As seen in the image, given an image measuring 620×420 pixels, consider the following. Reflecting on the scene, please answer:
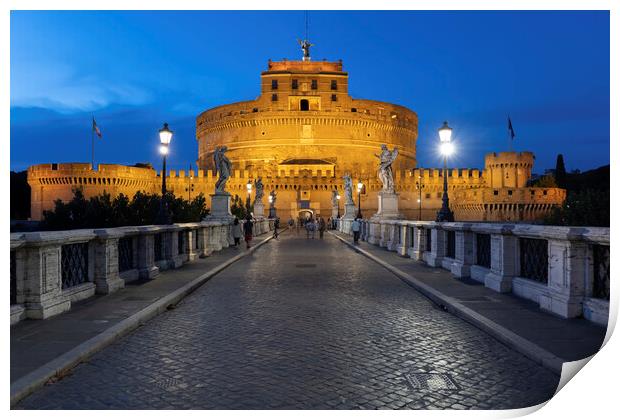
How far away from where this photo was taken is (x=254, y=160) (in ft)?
272

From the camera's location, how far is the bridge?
4555 mm

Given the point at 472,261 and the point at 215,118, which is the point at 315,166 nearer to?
the point at 215,118

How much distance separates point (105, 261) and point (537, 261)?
6692 mm

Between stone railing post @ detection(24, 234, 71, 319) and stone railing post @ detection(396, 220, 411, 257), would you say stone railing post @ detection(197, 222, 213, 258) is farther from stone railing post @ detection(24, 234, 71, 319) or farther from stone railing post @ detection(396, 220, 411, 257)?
stone railing post @ detection(24, 234, 71, 319)

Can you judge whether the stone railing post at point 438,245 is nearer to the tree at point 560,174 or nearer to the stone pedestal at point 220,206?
the stone pedestal at point 220,206

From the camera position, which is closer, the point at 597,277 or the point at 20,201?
the point at 597,277

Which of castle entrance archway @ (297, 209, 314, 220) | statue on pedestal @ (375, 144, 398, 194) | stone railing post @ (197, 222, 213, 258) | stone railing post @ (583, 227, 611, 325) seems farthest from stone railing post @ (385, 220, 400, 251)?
castle entrance archway @ (297, 209, 314, 220)

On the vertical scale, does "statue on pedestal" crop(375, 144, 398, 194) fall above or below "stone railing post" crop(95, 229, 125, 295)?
above

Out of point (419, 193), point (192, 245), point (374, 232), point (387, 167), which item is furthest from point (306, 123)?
point (192, 245)

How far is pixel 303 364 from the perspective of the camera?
5.29 meters

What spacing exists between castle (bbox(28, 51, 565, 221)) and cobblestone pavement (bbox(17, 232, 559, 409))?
194ft

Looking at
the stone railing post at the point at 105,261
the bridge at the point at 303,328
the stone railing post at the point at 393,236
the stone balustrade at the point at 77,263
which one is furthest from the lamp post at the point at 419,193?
the stone railing post at the point at 105,261

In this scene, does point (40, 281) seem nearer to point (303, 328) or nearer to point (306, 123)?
point (303, 328)
